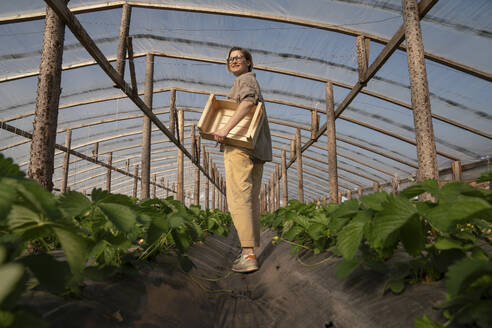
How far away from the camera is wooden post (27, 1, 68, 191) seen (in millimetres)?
2188

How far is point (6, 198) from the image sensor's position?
2.17 feet

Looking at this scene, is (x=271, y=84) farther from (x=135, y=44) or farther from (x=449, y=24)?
(x=449, y=24)

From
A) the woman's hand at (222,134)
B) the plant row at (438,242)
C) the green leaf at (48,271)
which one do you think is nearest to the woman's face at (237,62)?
the woman's hand at (222,134)

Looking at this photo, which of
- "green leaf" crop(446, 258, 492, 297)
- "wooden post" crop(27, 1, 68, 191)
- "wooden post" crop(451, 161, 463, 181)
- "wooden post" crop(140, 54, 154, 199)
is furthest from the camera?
"wooden post" crop(451, 161, 463, 181)

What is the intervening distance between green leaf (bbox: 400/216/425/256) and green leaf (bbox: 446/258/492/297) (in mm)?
294

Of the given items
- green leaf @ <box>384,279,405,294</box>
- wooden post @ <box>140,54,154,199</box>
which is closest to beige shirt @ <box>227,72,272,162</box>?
green leaf @ <box>384,279,405,294</box>

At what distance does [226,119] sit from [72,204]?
6.53 ft

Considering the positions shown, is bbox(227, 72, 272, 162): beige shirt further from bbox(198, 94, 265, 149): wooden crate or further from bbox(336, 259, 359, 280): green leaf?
bbox(336, 259, 359, 280): green leaf

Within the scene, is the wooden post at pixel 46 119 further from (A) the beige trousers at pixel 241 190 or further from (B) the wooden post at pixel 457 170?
(B) the wooden post at pixel 457 170

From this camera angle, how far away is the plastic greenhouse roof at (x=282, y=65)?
234 inches

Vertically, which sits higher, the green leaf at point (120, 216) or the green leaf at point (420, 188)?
the green leaf at point (420, 188)

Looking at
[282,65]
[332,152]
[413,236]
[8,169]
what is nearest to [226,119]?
[413,236]

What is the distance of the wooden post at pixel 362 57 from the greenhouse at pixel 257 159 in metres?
0.04

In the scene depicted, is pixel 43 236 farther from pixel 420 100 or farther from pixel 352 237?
pixel 420 100
